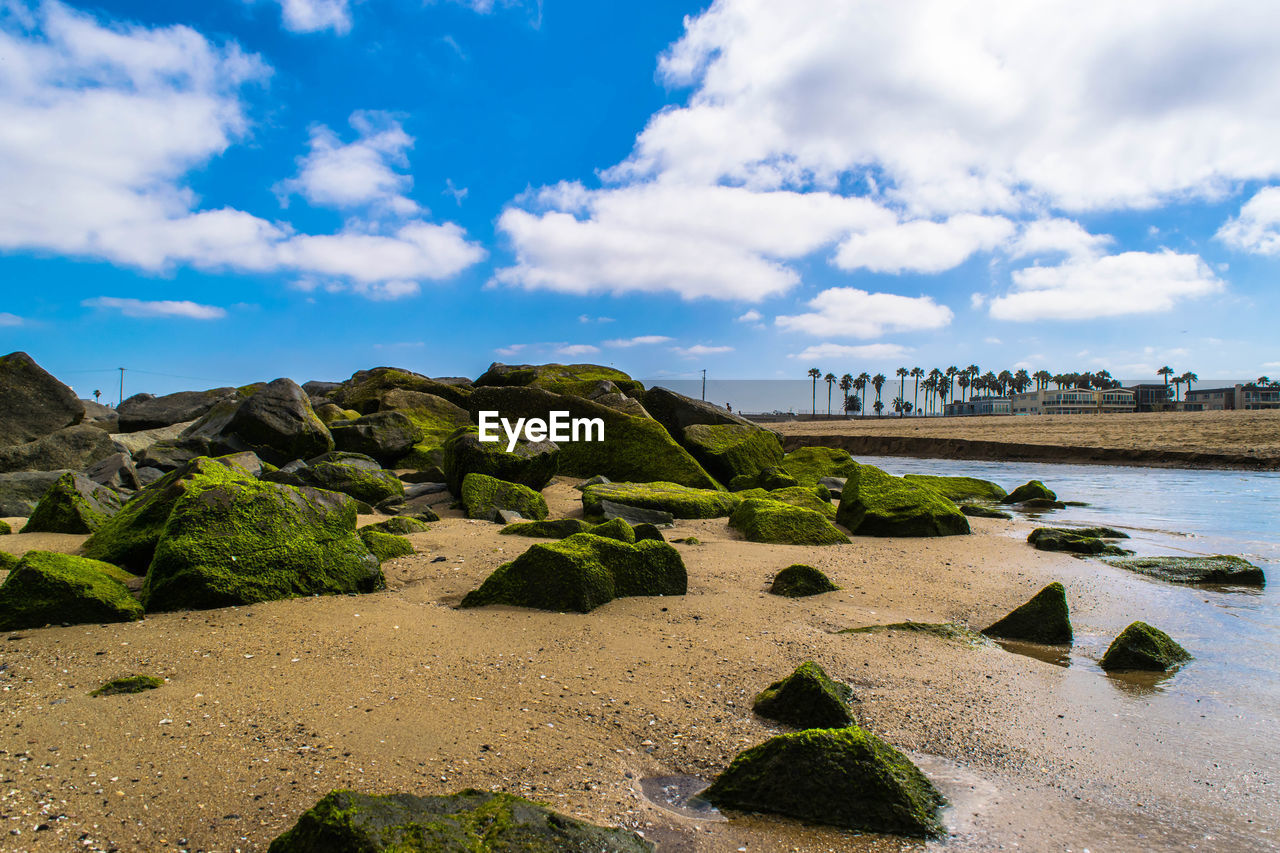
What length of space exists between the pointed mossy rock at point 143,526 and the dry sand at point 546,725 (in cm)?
136

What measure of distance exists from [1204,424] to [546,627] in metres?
35.3

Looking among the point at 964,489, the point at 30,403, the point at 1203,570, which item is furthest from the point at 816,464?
the point at 30,403

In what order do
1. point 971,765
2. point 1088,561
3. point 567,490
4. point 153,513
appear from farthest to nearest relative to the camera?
1. point 567,490
2. point 1088,561
3. point 153,513
4. point 971,765

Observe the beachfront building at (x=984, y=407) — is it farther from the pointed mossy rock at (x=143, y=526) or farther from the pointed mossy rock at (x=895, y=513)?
the pointed mossy rock at (x=143, y=526)

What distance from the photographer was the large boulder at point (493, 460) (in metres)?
8.90

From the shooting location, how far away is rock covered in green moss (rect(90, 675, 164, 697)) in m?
3.03

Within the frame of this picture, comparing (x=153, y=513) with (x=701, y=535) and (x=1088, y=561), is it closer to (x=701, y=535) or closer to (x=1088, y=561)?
(x=701, y=535)

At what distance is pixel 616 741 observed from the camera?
2.86 m

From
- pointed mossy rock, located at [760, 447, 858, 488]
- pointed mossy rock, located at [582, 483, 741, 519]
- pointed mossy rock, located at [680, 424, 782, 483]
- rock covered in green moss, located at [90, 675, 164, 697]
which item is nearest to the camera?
rock covered in green moss, located at [90, 675, 164, 697]

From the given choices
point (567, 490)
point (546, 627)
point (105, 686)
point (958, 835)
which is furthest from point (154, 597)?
point (567, 490)

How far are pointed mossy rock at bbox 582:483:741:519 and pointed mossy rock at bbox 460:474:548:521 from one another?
2.06 ft

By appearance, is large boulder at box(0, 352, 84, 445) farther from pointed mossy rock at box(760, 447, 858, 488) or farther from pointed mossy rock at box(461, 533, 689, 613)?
pointed mossy rock at box(760, 447, 858, 488)

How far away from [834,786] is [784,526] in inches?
214
